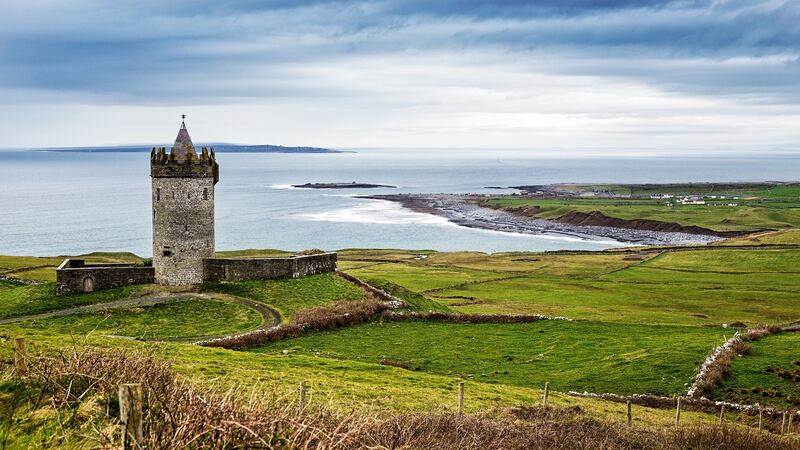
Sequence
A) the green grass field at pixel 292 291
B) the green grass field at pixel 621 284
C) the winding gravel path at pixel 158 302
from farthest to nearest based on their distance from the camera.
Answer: the green grass field at pixel 621 284, the green grass field at pixel 292 291, the winding gravel path at pixel 158 302

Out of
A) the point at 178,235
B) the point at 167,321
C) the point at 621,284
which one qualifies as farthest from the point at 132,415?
the point at 621,284

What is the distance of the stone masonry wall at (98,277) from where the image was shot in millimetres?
42531

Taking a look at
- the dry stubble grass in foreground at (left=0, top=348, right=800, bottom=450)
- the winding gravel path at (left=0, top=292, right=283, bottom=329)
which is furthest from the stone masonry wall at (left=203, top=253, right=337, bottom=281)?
the dry stubble grass in foreground at (left=0, top=348, right=800, bottom=450)

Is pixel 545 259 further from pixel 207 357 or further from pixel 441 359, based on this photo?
pixel 207 357

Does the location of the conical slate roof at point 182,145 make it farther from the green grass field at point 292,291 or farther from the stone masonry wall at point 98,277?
the green grass field at point 292,291

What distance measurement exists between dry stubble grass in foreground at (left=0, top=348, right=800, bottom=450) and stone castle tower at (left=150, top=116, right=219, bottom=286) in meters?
29.3

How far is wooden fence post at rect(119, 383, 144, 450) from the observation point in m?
8.46

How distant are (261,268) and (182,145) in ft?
30.2

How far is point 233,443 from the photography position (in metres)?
9.83

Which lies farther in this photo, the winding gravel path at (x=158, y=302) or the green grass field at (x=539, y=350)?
the winding gravel path at (x=158, y=302)

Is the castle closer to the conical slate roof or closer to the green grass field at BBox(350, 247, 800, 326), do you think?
the conical slate roof

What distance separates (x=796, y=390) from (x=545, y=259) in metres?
76.4

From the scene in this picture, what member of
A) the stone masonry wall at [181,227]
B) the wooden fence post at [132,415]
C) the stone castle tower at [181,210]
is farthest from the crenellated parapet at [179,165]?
the wooden fence post at [132,415]

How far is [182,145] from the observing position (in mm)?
44031
